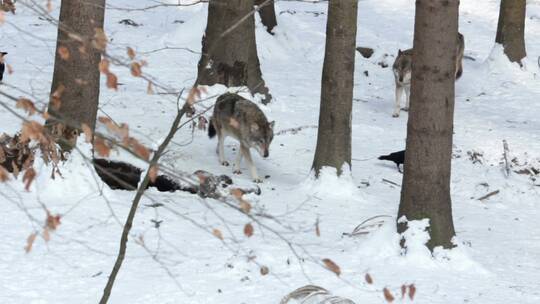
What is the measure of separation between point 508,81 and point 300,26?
5841mm

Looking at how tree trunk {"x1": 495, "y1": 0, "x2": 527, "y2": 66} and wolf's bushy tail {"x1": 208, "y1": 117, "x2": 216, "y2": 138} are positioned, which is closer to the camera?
wolf's bushy tail {"x1": 208, "y1": 117, "x2": 216, "y2": 138}

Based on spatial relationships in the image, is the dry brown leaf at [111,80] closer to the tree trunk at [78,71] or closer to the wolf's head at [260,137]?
the tree trunk at [78,71]

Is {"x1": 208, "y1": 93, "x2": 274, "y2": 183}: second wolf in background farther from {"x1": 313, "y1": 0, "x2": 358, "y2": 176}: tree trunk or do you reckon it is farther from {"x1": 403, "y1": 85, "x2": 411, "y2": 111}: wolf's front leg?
{"x1": 403, "y1": 85, "x2": 411, "y2": 111}: wolf's front leg

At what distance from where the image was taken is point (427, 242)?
350 inches

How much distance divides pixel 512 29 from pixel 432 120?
39.0 ft

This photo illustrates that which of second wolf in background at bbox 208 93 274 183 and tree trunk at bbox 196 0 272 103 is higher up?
tree trunk at bbox 196 0 272 103

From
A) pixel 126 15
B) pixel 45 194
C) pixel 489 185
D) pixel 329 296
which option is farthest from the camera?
pixel 126 15

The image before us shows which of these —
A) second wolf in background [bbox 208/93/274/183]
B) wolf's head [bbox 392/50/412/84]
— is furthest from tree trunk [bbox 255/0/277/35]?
second wolf in background [bbox 208/93/274/183]

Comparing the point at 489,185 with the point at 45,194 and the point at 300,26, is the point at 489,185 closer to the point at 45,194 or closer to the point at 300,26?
the point at 45,194

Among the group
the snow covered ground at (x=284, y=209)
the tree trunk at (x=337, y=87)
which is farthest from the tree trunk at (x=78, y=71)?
the tree trunk at (x=337, y=87)

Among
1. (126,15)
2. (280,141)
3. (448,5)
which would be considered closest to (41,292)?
(448,5)

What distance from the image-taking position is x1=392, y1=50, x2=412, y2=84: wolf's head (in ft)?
56.3

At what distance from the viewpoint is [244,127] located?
40.8 feet

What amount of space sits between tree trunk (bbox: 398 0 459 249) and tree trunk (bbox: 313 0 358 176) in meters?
2.44
